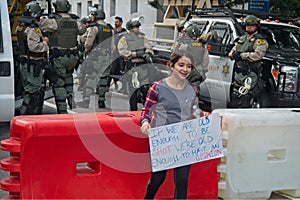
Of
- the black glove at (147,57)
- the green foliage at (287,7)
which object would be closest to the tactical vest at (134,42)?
the black glove at (147,57)

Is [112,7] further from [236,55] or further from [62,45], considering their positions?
[62,45]

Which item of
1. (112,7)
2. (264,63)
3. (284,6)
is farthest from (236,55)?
(112,7)

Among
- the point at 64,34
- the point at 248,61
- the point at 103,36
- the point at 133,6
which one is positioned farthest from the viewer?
the point at 133,6

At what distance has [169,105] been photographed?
5.21 m

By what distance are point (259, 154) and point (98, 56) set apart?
711 centimetres

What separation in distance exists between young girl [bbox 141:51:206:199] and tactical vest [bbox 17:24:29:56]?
452cm

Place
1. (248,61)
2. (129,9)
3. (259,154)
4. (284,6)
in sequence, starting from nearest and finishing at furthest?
(259,154) < (248,61) < (284,6) < (129,9)

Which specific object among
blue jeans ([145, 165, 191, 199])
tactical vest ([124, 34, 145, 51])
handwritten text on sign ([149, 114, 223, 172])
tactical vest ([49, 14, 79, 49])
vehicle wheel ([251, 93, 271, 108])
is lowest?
vehicle wheel ([251, 93, 271, 108])

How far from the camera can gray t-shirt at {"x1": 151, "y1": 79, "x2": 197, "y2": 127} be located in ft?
17.1

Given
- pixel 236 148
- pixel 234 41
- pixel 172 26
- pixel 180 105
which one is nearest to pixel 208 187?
pixel 236 148

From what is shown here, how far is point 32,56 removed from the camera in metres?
9.48

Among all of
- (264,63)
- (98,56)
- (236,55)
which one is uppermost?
(236,55)

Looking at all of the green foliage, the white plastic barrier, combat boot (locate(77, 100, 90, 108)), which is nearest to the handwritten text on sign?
the white plastic barrier

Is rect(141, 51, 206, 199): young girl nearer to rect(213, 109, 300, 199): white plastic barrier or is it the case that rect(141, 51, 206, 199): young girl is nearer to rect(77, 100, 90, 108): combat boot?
rect(213, 109, 300, 199): white plastic barrier
